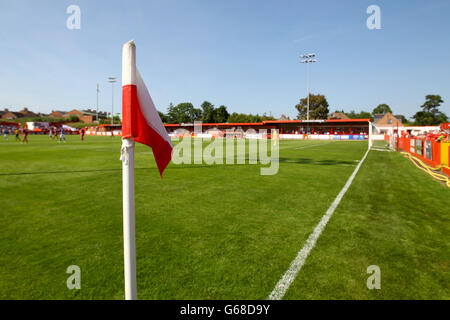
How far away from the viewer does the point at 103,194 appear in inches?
256

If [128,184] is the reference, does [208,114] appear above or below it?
above

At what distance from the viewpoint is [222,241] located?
12.3 ft

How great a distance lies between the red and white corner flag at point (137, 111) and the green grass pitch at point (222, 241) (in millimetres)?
1569

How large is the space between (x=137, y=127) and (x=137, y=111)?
175mm

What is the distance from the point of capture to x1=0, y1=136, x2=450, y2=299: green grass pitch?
2.63 m

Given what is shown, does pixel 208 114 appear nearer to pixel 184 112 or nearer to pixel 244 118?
pixel 184 112

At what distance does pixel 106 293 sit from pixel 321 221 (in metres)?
3.74

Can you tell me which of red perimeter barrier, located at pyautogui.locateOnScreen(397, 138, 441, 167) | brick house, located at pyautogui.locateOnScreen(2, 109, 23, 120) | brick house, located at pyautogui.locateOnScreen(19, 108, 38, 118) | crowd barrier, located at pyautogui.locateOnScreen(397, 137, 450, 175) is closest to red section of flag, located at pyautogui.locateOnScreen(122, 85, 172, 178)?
crowd barrier, located at pyautogui.locateOnScreen(397, 137, 450, 175)

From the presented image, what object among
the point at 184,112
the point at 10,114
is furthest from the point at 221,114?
the point at 10,114

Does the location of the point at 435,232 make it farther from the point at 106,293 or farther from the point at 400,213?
the point at 106,293

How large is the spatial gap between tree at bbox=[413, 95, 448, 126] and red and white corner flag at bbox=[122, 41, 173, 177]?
374ft

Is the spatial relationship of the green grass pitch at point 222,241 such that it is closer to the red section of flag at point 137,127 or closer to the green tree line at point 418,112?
the red section of flag at point 137,127

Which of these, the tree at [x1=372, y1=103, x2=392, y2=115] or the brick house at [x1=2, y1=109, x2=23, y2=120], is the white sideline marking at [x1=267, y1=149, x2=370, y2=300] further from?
the brick house at [x1=2, y1=109, x2=23, y2=120]

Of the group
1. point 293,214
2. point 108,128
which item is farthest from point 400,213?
point 108,128
